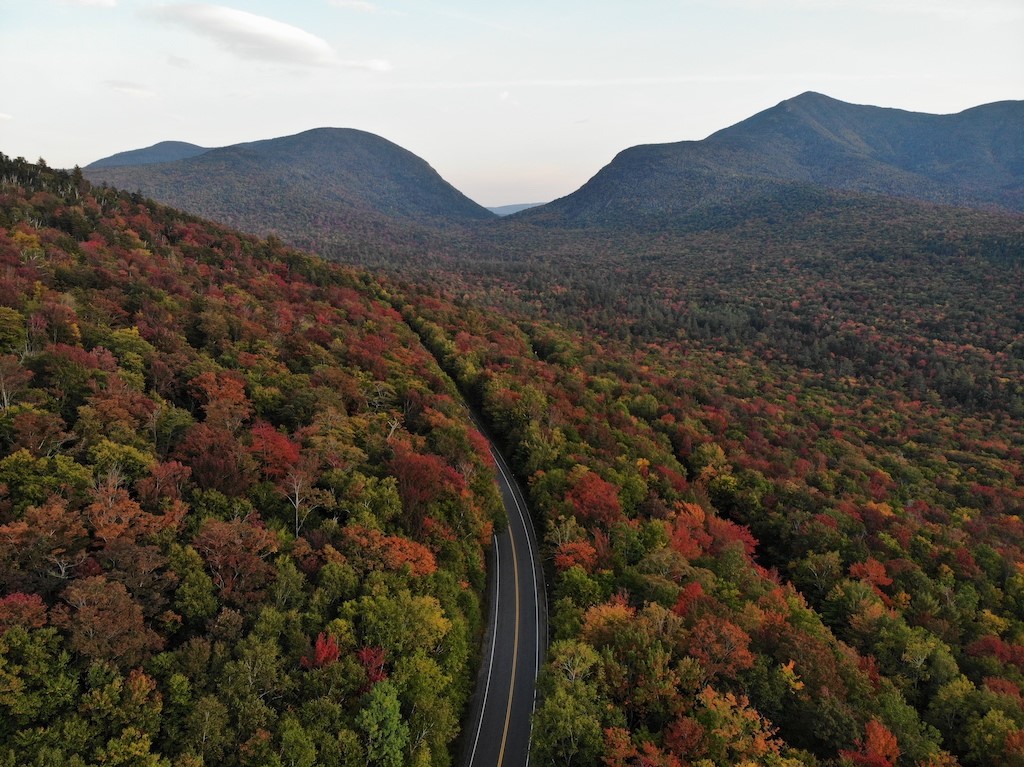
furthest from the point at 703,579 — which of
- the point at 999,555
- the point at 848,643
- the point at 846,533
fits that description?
the point at 999,555

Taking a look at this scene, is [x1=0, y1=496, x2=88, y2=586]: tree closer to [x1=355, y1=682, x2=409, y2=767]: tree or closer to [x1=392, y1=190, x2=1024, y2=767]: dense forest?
[x1=355, y1=682, x2=409, y2=767]: tree

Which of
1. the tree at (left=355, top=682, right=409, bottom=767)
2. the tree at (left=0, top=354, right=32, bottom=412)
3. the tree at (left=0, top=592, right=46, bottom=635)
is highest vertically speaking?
the tree at (left=0, top=354, right=32, bottom=412)

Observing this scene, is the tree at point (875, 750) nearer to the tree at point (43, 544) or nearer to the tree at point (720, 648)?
the tree at point (720, 648)

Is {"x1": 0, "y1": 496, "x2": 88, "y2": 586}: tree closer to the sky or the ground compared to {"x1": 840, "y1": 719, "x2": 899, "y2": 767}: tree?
closer to the sky

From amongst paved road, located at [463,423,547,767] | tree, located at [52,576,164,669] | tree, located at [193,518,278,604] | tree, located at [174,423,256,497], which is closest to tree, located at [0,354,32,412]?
tree, located at [174,423,256,497]

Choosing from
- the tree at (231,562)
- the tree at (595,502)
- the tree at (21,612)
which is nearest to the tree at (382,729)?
the tree at (231,562)

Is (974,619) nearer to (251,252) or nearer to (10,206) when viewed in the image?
(251,252)

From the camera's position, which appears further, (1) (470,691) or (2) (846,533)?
(2) (846,533)
